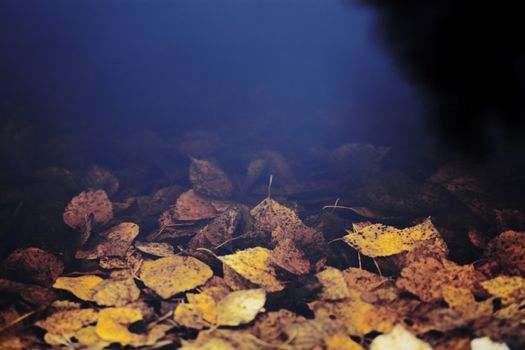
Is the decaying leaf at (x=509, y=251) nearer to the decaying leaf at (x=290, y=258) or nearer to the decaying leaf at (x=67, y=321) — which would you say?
the decaying leaf at (x=290, y=258)

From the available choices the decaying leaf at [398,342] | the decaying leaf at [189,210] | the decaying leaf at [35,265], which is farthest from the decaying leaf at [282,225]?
the decaying leaf at [35,265]

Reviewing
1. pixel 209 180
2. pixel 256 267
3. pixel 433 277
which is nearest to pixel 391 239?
pixel 433 277

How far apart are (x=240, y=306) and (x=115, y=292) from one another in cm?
34

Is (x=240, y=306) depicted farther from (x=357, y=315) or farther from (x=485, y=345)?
A: (x=485, y=345)

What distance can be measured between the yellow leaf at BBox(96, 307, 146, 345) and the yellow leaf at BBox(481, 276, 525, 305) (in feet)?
2.77

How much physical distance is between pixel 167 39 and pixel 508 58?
88.7 inches

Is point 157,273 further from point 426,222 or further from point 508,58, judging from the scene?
point 508,58

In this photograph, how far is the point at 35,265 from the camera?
1.00 metres

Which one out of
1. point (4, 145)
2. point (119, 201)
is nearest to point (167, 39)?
point (4, 145)

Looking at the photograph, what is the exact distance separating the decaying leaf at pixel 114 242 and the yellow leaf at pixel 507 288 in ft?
3.36

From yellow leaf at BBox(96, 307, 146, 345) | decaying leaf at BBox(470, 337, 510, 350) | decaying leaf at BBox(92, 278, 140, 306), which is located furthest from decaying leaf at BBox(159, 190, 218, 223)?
decaying leaf at BBox(470, 337, 510, 350)

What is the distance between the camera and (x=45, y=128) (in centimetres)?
177

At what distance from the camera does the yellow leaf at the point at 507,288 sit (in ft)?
2.68

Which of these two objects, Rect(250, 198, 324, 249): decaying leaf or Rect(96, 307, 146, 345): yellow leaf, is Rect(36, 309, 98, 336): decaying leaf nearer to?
Rect(96, 307, 146, 345): yellow leaf
